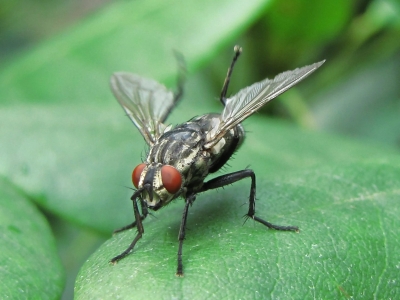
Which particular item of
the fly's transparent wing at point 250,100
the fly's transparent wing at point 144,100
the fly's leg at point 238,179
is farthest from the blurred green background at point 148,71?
the fly's transparent wing at point 250,100

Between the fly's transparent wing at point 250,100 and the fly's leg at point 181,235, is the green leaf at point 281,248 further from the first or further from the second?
the fly's transparent wing at point 250,100

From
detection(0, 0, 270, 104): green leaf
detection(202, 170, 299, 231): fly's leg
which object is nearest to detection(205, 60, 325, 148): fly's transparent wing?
detection(202, 170, 299, 231): fly's leg

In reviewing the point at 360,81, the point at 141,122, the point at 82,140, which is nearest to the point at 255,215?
the point at 141,122

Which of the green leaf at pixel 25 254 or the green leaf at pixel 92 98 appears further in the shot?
the green leaf at pixel 92 98

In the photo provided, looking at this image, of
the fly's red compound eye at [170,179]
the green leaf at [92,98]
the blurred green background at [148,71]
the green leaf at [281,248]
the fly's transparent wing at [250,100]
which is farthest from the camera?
the blurred green background at [148,71]

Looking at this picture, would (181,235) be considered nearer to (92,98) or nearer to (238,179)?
(238,179)

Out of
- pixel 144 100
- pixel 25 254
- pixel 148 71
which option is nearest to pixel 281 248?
pixel 25 254
